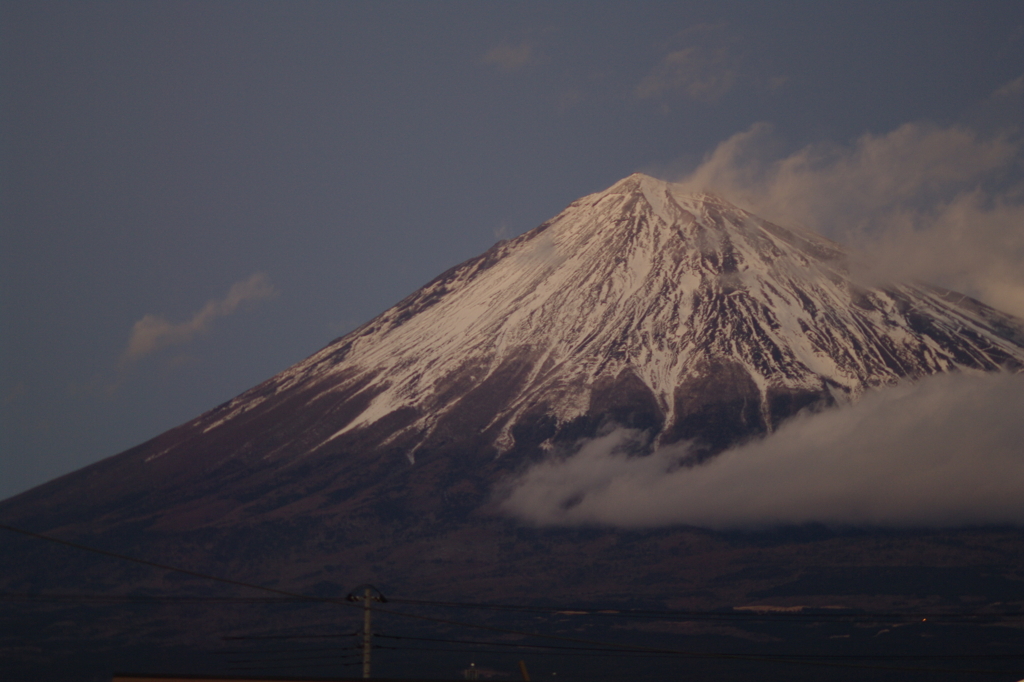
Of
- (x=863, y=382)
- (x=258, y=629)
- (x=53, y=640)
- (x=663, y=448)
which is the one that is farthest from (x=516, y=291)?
(x=53, y=640)

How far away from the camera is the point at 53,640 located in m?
147

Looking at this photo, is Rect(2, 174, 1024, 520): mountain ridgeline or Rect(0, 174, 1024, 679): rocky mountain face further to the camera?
Rect(2, 174, 1024, 520): mountain ridgeline

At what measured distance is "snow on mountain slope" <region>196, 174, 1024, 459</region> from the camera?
170000 mm

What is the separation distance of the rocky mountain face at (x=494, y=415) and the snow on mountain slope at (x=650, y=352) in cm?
32

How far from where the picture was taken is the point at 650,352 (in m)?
176

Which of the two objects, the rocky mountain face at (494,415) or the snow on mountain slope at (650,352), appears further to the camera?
the snow on mountain slope at (650,352)

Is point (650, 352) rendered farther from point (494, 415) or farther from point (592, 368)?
point (494, 415)

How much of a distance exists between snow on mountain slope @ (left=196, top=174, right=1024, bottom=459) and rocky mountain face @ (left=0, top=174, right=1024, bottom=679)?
0.32 meters

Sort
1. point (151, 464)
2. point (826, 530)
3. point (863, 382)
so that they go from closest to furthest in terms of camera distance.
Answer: point (826, 530), point (863, 382), point (151, 464)

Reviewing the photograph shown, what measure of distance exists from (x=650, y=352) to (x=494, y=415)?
23817 mm

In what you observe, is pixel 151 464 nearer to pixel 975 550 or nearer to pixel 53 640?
pixel 53 640

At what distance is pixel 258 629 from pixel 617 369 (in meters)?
59.7

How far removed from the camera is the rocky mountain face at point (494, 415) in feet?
508

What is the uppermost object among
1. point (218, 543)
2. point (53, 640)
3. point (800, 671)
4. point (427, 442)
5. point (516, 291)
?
point (516, 291)
